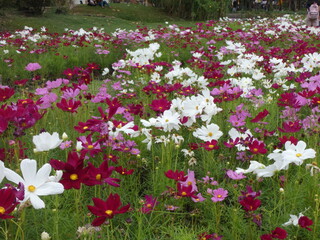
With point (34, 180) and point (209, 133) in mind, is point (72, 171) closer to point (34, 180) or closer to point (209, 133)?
point (34, 180)

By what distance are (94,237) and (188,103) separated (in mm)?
906

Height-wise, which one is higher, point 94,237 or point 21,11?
point 21,11

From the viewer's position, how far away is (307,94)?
6.89ft

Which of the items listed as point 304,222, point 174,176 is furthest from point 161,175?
point 304,222

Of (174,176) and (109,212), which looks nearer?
(109,212)

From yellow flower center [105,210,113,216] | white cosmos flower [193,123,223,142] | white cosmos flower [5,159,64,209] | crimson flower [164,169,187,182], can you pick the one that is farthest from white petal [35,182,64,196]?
white cosmos flower [193,123,223,142]

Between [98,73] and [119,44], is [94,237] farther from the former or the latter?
[119,44]

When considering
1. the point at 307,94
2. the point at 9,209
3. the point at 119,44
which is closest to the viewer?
the point at 9,209

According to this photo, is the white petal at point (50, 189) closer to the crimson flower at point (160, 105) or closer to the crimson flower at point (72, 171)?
the crimson flower at point (72, 171)

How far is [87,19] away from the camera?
1503 cm

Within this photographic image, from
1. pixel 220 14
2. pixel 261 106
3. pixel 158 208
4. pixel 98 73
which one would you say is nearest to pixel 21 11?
pixel 220 14

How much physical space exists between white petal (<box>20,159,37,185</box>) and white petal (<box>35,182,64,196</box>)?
4 cm

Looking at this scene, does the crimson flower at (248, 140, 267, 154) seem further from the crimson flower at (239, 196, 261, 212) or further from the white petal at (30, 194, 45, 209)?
the white petal at (30, 194, 45, 209)

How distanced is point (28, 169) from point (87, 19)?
48.9 feet
